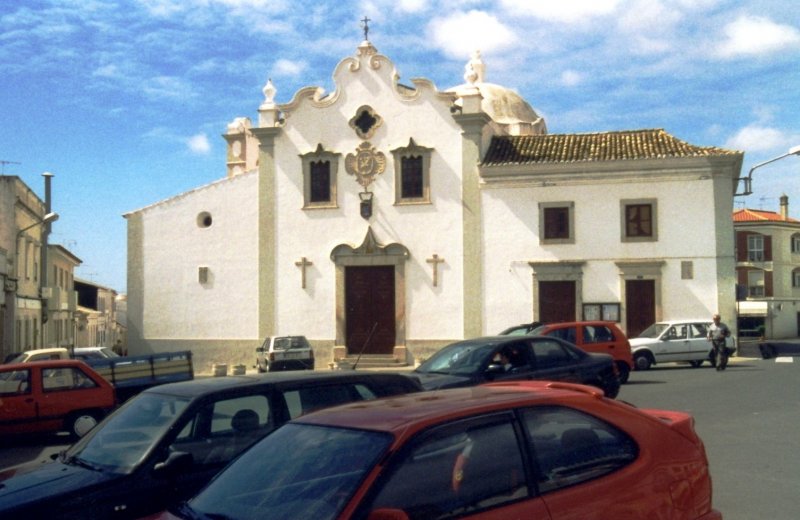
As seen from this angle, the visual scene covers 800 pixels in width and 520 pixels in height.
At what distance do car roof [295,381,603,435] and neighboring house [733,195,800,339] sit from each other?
57736 millimetres

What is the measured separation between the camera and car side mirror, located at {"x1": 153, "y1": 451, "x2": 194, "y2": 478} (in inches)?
237

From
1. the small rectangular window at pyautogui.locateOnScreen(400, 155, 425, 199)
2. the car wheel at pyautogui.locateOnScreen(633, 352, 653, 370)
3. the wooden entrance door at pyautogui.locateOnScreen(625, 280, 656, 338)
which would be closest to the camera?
the car wheel at pyautogui.locateOnScreen(633, 352, 653, 370)

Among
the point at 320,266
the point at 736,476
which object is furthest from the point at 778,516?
the point at 320,266

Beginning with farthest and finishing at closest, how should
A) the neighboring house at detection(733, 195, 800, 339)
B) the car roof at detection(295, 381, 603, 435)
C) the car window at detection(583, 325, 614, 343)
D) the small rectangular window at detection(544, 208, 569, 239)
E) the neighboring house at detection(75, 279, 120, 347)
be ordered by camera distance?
the neighboring house at detection(733, 195, 800, 339), the neighboring house at detection(75, 279, 120, 347), the small rectangular window at detection(544, 208, 569, 239), the car window at detection(583, 325, 614, 343), the car roof at detection(295, 381, 603, 435)

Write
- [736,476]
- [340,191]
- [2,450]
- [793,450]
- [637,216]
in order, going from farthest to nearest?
[340,191], [637,216], [2,450], [793,450], [736,476]

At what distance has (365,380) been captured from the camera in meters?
7.64

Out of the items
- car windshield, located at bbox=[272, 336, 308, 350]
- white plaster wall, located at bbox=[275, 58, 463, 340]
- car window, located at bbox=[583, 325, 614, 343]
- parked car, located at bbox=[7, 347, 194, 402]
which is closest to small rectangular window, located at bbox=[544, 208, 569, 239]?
white plaster wall, located at bbox=[275, 58, 463, 340]

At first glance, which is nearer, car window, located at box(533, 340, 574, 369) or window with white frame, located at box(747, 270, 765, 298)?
car window, located at box(533, 340, 574, 369)

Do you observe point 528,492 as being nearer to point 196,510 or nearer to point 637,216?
point 196,510

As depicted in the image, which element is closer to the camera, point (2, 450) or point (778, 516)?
point (778, 516)

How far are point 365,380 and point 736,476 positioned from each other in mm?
4330

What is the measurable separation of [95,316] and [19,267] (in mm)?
31422

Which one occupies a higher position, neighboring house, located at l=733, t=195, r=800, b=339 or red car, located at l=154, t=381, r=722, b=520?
neighboring house, located at l=733, t=195, r=800, b=339

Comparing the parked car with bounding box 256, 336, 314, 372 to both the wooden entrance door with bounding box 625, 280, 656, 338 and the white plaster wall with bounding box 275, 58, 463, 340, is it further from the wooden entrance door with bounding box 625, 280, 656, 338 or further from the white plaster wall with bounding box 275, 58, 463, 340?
the wooden entrance door with bounding box 625, 280, 656, 338
